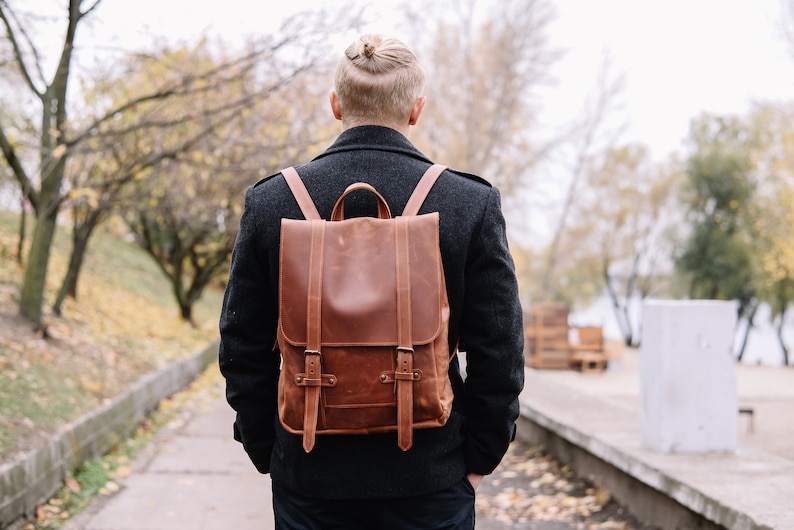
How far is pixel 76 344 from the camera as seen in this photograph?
841 centimetres

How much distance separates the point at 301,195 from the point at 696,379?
12.8 feet

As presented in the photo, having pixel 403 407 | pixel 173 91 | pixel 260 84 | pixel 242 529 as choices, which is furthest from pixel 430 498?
pixel 260 84

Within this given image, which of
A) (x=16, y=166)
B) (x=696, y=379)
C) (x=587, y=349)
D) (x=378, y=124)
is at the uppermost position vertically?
(x=16, y=166)

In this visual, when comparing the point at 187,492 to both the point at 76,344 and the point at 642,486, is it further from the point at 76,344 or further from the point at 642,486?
the point at 76,344

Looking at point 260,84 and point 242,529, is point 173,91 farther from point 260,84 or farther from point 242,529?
point 242,529

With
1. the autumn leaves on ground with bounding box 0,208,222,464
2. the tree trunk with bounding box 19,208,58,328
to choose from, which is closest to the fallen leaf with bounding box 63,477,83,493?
the autumn leaves on ground with bounding box 0,208,222,464

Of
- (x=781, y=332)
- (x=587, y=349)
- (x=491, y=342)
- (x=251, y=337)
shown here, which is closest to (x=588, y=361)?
(x=587, y=349)

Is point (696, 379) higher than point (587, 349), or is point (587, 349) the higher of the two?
point (696, 379)

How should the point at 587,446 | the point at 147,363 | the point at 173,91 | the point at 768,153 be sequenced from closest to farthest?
the point at 587,446
the point at 173,91
the point at 147,363
the point at 768,153

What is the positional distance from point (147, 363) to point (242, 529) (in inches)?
191

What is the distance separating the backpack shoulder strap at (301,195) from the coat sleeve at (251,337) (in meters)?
0.10

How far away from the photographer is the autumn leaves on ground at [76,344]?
556 centimetres

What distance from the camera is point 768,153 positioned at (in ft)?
117

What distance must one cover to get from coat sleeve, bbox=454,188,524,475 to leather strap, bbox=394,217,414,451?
227 millimetres
